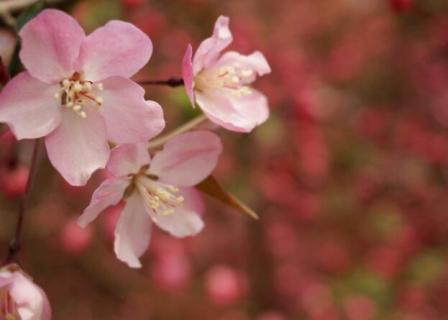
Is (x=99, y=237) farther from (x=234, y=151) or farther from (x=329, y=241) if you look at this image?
(x=329, y=241)

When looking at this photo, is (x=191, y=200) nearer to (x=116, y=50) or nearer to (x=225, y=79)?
(x=225, y=79)

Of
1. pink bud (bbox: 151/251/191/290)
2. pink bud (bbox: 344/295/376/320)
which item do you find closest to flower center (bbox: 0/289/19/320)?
pink bud (bbox: 151/251/191/290)

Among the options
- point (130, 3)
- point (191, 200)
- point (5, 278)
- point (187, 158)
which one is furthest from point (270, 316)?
point (5, 278)

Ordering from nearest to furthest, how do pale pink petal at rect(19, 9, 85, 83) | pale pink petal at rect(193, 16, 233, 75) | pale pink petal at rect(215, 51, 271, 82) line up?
pale pink petal at rect(19, 9, 85, 83) → pale pink petal at rect(193, 16, 233, 75) → pale pink petal at rect(215, 51, 271, 82)

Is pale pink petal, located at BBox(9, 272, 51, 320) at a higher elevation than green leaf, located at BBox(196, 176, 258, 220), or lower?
lower

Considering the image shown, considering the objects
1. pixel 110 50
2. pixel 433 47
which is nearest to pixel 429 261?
pixel 433 47

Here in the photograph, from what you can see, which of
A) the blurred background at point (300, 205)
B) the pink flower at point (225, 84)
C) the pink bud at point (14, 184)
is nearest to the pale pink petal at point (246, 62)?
the pink flower at point (225, 84)

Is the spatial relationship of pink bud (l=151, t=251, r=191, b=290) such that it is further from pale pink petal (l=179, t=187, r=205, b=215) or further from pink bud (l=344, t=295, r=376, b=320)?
pale pink petal (l=179, t=187, r=205, b=215)
